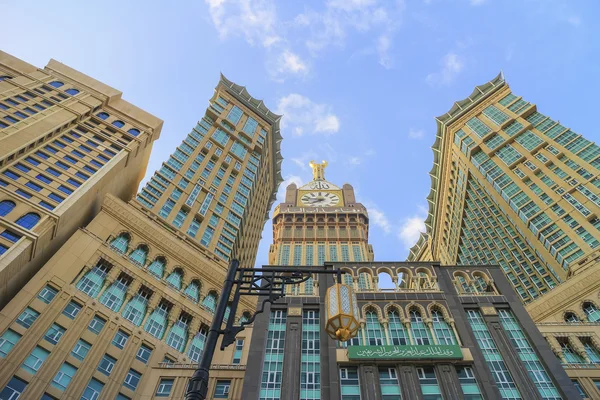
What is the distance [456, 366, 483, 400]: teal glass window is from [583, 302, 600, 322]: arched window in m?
21.0

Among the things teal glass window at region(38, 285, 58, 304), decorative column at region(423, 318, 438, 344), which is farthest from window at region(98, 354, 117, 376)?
decorative column at region(423, 318, 438, 344)

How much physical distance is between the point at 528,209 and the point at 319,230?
4304 cm

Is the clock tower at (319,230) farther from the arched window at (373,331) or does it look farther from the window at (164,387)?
the window at (164,387)

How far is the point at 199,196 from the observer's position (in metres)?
67.3

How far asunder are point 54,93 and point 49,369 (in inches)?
1607

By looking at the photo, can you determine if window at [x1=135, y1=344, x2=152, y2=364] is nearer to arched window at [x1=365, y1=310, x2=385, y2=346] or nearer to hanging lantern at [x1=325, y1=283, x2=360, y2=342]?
arched window at [x1=365, y1=310, x2=385, y2=346]

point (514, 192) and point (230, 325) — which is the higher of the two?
point (514, 192)

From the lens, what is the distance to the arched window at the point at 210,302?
4899cm

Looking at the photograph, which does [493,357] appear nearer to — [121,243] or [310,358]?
[310,358]

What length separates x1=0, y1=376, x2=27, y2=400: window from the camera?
30641mm

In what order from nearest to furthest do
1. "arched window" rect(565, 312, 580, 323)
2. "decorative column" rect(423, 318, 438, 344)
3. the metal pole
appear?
the metal pole, "decorative column" rect(423, 318, 438, 344), "arched window" rect(565, 312, 580, 323)

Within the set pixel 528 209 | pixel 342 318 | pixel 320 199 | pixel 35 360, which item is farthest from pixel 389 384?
pixel 320 199

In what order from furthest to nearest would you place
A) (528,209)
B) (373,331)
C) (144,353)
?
(528,209)
(144,353)
(373,331)

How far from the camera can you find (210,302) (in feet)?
166
